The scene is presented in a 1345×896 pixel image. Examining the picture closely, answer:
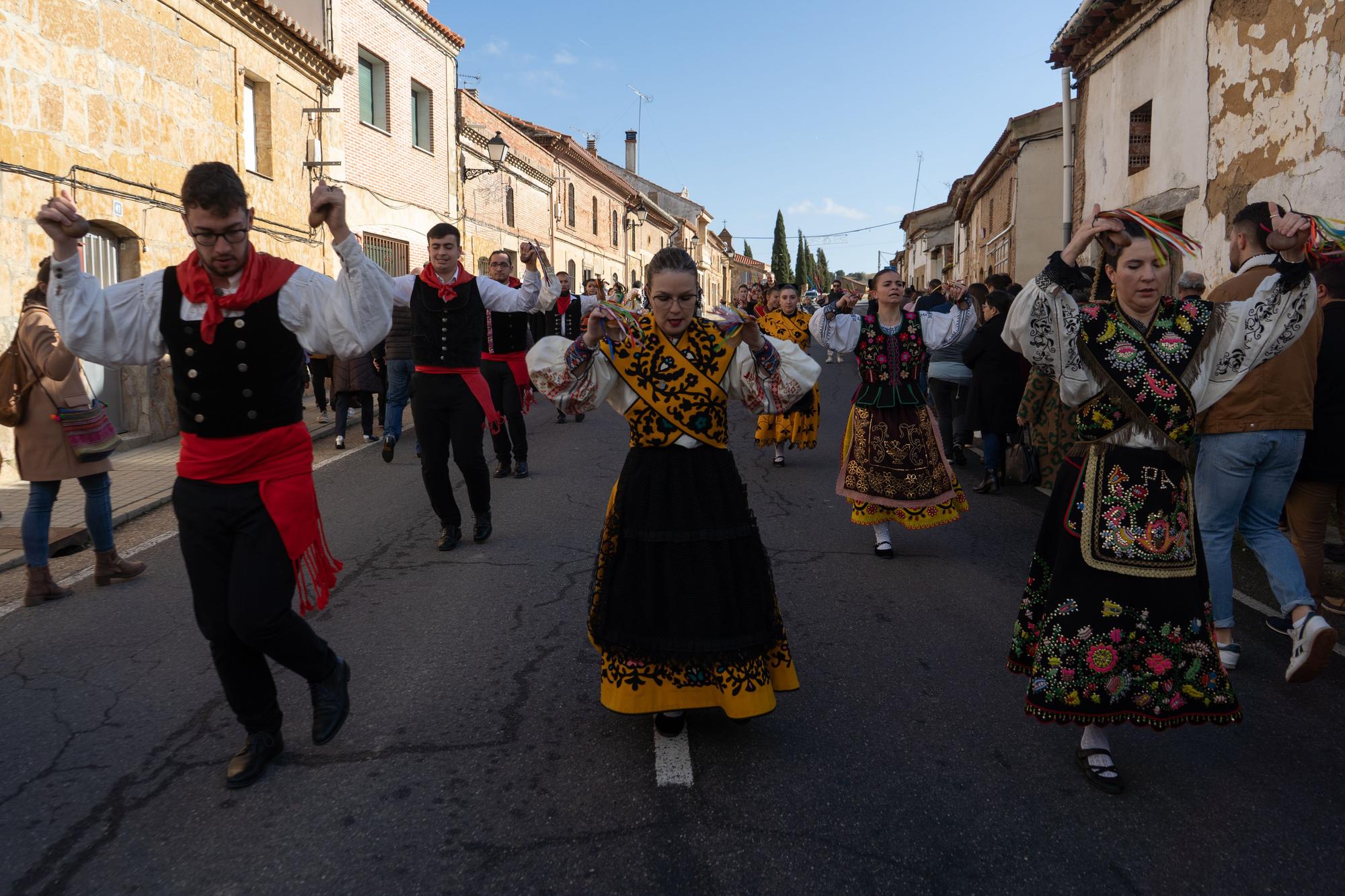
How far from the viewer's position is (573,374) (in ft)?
11.1

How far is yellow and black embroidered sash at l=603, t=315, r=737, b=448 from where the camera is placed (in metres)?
3.38

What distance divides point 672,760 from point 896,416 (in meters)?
3.68

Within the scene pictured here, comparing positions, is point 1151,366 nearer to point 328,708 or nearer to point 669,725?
point 669,725

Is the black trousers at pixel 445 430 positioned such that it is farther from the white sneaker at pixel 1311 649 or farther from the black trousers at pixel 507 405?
the white sneaker at pixel 1311 649

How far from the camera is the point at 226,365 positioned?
2.98 m

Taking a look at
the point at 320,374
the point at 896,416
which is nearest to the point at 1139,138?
the point at 896,416

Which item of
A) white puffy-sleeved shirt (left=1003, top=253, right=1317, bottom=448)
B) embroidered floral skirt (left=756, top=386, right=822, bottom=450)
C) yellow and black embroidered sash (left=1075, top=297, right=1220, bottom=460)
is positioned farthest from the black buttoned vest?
embroidered floral skirt (left=756, top=386, right=822, bottom=450)

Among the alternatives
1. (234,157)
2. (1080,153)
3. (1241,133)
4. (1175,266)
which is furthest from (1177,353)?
(1080,153)

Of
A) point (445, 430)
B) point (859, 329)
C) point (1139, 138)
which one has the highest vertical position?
point (1139, 138)

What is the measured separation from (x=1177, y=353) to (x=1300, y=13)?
829cm

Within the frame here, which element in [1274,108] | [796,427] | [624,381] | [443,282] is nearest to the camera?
[624,381]

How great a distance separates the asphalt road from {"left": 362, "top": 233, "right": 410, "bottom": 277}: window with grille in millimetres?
14958

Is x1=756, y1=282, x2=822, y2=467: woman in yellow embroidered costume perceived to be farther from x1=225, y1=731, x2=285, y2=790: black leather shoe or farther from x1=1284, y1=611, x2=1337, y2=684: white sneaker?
x1=225, y1=731, x2=285, y2=790: black leather shoe

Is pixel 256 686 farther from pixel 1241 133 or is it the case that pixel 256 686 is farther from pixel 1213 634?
pixel 1241 133
